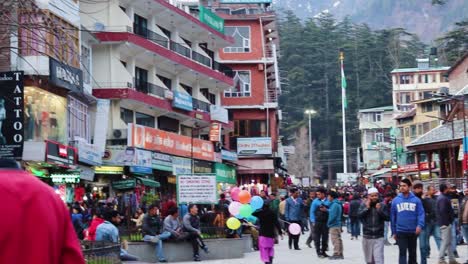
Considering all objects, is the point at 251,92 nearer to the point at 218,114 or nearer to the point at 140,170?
the point at 218,114

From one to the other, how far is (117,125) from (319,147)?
8761cm

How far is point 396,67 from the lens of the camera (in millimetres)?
135125

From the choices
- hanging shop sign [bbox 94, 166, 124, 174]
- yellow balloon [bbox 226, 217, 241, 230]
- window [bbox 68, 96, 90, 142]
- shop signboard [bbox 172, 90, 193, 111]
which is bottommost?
yellow balloon [bbox 226, 217, 241, 230]

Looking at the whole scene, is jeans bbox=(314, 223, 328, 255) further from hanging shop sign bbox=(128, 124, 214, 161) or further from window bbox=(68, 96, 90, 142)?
hanging shop sign bbox=(128, 124, 214, 161)

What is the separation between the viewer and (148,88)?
4816cm

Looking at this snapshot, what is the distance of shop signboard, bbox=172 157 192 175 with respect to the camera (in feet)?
159

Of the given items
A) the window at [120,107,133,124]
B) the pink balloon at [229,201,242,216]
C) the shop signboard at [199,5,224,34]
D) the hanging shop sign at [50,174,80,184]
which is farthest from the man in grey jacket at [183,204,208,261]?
the shop signboard at [199,5,224,34]

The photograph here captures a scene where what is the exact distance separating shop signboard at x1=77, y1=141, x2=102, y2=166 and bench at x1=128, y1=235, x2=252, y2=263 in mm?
12165

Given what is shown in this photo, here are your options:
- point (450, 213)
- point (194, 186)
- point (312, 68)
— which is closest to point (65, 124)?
point (194, 186)

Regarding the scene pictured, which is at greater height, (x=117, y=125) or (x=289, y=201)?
(x=117, y=125)

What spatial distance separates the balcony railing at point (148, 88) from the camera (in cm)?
4760

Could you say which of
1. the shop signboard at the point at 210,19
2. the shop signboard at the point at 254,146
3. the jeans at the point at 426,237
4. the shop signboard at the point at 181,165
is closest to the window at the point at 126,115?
the shop signboard at the point at 181,165

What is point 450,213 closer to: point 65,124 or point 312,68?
point 65,124

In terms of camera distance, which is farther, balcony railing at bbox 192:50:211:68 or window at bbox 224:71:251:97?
window at bbox 224:71:251:97
